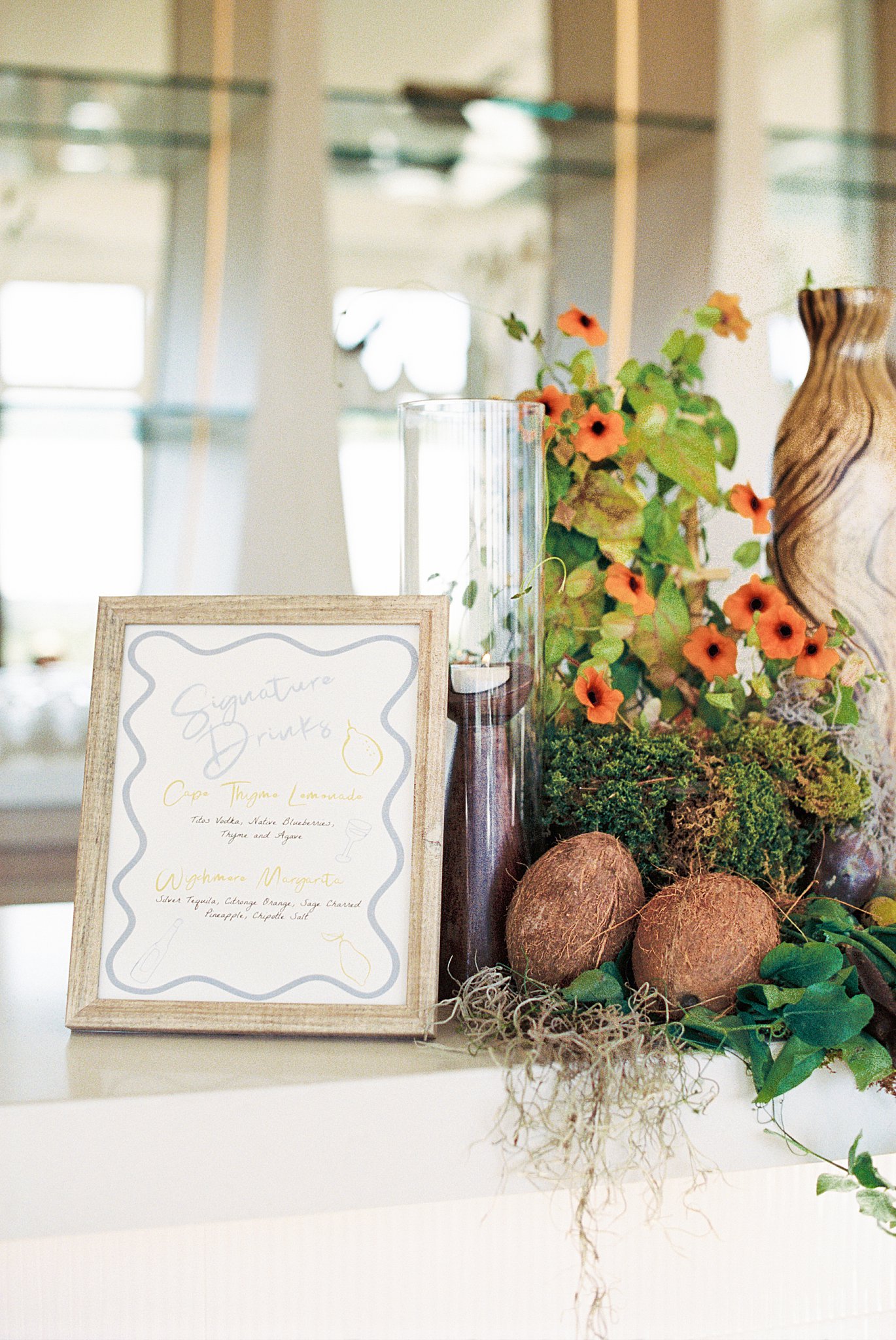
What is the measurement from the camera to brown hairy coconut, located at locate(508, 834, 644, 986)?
667mm

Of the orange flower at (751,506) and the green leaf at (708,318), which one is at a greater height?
the green leaf at (708,318)

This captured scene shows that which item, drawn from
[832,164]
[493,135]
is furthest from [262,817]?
[832,164]

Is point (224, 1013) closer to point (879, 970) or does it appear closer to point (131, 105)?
point (879, 970)

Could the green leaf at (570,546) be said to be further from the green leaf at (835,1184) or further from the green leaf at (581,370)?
the green leaf at (835,1184)

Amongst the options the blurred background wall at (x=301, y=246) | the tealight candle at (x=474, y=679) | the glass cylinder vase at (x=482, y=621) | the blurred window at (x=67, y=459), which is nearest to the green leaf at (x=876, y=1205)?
the glass cylinder vase at (x=482, y=621)

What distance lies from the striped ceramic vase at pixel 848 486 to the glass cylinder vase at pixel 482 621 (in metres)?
0.23

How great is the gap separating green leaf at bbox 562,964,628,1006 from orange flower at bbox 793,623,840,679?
0.89 feet

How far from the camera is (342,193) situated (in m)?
2.01

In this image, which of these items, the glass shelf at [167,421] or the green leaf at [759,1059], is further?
the glass shelf at [167,421]

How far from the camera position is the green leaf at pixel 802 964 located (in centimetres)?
65

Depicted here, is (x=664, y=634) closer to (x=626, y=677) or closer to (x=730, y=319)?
(x=626, y=677)

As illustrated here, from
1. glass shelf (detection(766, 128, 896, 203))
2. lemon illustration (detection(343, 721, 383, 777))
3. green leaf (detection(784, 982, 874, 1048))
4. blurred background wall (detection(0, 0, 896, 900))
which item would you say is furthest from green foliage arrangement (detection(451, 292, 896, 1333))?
glass shelf (detection(766, 128, 896, 203))

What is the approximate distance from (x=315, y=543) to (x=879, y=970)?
1.37m

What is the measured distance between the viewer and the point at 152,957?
69cm
